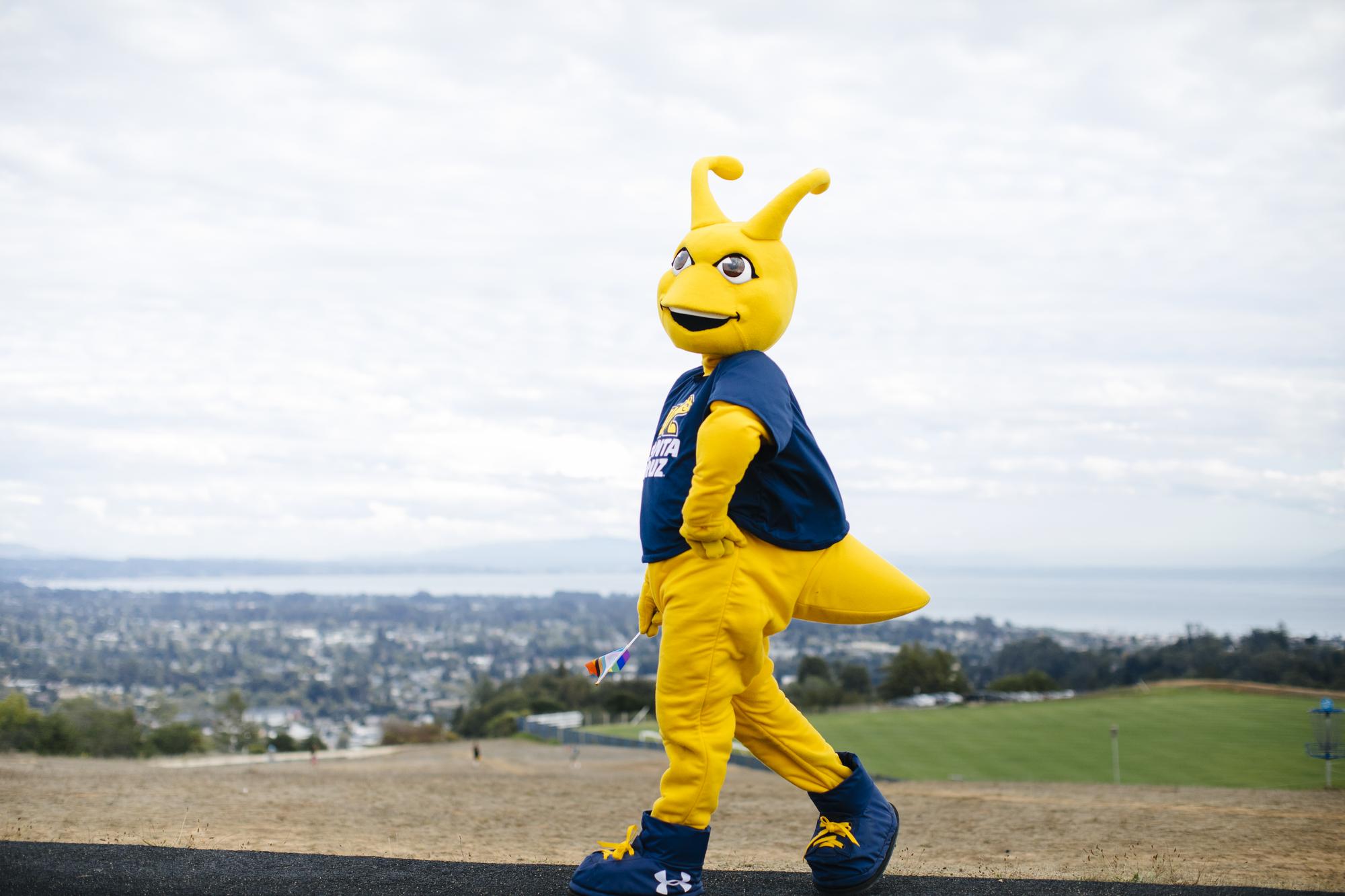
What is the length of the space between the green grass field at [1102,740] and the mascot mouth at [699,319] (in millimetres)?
11380

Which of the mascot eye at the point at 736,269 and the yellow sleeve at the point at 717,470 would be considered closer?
the yellow sleeve at the point at 717,470

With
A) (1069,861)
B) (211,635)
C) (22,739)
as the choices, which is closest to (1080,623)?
(211,635)

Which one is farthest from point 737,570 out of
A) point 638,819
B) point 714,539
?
point 638,819

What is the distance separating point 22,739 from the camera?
23.6 m

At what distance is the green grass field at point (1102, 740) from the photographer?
17.1m

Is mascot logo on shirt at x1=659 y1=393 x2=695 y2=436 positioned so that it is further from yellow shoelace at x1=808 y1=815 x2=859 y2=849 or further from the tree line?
the tree line

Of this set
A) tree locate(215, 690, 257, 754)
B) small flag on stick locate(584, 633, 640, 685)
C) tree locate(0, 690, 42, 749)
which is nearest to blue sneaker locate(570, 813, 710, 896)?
small flag on stick locate(584, 633, 640, 685)

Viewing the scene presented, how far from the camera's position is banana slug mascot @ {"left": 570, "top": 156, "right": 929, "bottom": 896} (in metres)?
4.28

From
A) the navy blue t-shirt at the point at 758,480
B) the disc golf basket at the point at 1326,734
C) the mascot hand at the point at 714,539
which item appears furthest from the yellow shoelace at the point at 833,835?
the disc golf basket at the point at 1326,734

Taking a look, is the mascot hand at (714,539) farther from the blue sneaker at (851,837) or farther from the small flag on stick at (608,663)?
the blue sneaker at (851,837)

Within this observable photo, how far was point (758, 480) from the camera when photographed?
4.50 m

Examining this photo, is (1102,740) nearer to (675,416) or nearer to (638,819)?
(638,819)

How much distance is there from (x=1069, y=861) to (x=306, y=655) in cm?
8862

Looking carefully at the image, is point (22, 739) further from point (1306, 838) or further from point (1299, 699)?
point (1299, 699)
